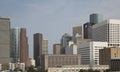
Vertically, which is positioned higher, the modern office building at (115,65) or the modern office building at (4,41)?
the modern office building at (4,41)

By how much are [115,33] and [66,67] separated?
47228 millimetres

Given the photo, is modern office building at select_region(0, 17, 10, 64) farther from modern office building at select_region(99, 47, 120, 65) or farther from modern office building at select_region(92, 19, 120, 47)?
modern office building at select_region(99, 47, 120, 65)

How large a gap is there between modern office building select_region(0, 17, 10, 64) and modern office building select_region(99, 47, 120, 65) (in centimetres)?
4877

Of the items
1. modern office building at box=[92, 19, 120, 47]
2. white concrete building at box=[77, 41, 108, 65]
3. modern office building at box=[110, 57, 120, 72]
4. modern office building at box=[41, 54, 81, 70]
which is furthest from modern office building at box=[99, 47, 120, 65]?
modern office building at box=[92, 19, 120, 47]

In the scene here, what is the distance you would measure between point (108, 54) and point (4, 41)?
5780 cm

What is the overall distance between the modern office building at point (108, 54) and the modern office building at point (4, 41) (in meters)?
48.8

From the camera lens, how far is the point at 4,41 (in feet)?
583

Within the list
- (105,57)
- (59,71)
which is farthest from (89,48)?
(59,71)

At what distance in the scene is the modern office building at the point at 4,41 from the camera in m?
174

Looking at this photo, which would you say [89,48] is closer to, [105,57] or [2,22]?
[105,57]

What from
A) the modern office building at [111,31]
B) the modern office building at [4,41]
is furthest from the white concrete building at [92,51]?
the modern office building at [4,41]

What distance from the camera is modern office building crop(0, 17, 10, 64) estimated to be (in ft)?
572

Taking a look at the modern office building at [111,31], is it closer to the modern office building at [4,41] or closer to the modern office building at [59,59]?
the modern office building at [59,59]

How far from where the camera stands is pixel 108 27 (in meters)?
177
